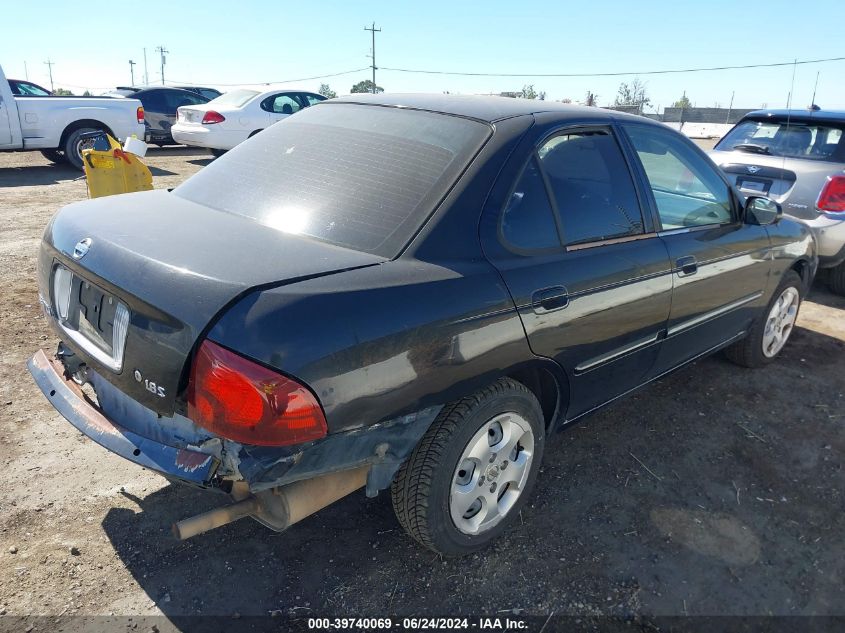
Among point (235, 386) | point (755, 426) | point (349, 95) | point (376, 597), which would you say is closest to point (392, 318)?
point (235, 386)

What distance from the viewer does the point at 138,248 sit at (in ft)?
6.97

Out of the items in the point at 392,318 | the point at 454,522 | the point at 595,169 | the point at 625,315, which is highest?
the point at 595,169

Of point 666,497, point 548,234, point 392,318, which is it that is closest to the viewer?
point 392,318

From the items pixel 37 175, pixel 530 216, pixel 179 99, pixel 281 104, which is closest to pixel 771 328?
pixel 530 216

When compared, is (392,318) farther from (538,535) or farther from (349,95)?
(349,95)

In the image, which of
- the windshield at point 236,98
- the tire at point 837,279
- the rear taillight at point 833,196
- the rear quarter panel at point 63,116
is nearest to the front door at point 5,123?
the rear quarter panel at point 63,116

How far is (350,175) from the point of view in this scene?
2.47 metres

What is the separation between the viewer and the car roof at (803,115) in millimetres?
5980

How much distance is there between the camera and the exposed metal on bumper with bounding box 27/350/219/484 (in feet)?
6.34

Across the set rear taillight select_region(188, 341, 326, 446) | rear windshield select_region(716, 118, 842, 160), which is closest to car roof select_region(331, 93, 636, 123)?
rear taillight select_region(188, 341, 326, 446)

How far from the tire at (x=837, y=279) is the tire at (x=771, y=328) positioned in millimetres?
2056

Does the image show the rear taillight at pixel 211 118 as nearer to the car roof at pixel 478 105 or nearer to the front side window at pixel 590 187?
the car roof at pixel 478 105

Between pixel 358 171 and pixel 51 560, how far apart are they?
192 centimetres

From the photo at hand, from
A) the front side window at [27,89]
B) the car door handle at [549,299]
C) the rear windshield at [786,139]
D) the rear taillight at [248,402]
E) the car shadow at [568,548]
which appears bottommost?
the car shadow at [568,548]
